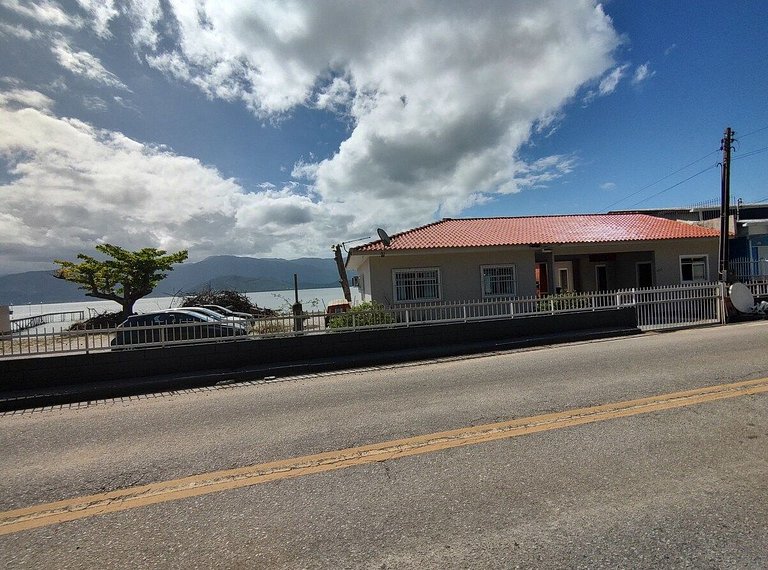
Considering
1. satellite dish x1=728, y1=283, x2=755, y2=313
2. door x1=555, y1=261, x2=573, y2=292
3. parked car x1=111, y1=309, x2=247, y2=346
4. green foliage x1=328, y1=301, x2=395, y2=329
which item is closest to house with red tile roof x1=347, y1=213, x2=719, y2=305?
door x1=555, y1=261, x2=573, y2=292

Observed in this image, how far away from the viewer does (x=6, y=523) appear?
9.75ft

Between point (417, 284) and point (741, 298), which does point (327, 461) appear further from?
point (741, 298)

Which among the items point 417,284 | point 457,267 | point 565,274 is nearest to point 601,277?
point 565,274

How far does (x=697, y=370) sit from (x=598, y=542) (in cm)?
525

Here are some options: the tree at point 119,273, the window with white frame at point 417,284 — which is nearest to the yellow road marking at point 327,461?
the window with white frame at point 417,284

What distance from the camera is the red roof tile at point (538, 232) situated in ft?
52.3

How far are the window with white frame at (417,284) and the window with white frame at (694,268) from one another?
11.2 m

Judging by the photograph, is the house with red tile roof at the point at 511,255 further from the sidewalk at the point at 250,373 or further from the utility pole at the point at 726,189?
the sidewalk at the point at 250,373

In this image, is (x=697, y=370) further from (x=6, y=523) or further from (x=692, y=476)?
(x=6, y=523)

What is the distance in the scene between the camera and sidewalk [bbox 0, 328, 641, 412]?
708 centimetres

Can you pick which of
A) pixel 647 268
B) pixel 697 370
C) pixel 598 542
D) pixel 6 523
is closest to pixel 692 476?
pixel 598 542

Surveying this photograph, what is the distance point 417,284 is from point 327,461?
12.3 m

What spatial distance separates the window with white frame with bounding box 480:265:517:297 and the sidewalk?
16.8ft

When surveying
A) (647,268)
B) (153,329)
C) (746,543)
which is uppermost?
(647,268)
